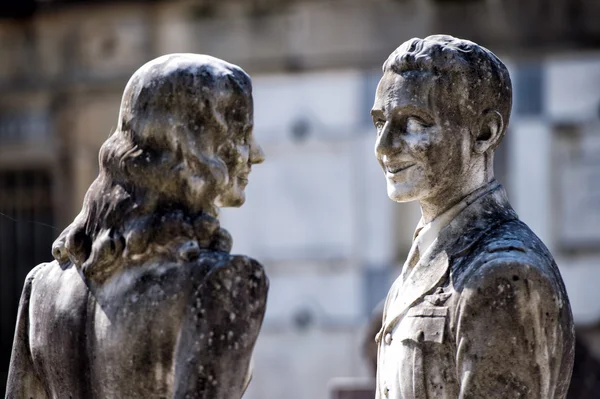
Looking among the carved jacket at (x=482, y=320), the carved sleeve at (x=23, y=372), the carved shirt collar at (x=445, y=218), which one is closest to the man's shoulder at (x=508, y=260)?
the carved jacket at (x=482, y=320)

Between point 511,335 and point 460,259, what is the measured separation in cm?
30

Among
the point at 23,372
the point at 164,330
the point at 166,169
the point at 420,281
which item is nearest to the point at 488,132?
the point at 420,281

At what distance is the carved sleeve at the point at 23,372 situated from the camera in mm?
3791

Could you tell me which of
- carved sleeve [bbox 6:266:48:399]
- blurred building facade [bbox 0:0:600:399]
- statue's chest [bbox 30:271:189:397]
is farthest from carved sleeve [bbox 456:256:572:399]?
blurred building facade [bbox 0:0:600:399]

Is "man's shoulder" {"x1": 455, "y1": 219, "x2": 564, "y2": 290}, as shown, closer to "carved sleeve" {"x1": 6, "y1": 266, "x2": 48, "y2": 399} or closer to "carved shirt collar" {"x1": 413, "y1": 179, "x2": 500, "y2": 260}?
"carved shirt collar" {"x1": 413, "y1": 179, "x2": 500, "y2": 260}

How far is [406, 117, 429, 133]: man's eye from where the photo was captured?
4254 mm

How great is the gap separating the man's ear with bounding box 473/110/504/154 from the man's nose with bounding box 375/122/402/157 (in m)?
0.21

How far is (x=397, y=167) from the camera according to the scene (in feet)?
14.2

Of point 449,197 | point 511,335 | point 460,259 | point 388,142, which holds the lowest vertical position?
point 511,335

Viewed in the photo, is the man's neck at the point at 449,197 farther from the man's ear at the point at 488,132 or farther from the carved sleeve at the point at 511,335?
the carved sleeve at the point at 511,335

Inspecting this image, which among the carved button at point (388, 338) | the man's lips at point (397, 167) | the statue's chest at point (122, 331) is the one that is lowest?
the carved button at point (388, 338)

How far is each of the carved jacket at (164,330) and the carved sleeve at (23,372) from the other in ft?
0.49

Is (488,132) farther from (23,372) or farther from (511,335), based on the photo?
(23,372)

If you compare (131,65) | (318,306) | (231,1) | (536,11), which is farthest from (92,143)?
(536,11)
